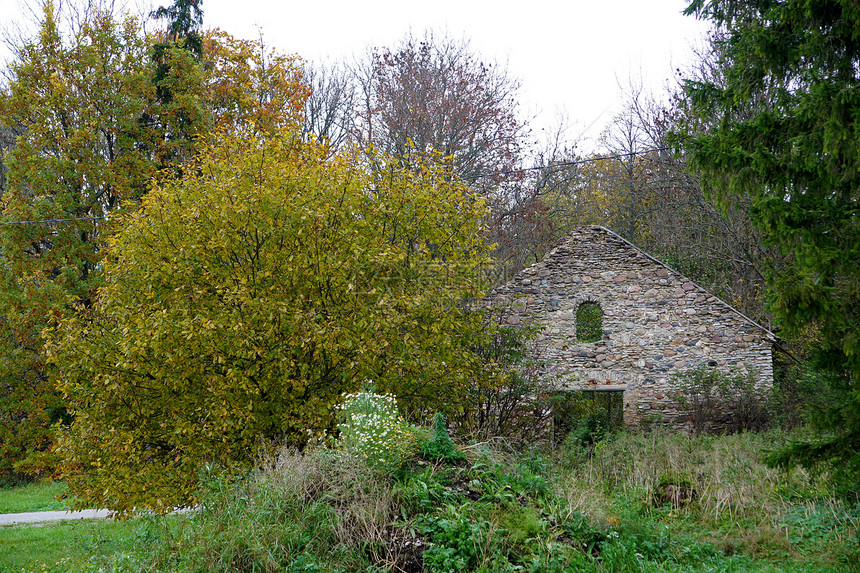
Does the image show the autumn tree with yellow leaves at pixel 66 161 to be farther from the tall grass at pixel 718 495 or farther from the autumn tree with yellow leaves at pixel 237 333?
the tall grass at pixel 718 495

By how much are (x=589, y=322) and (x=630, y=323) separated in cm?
Answer: 119

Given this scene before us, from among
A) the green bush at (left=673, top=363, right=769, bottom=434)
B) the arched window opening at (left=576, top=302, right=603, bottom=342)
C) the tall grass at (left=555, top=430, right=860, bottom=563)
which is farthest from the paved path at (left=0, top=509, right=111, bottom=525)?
the green bush at (left=673, top=363, right=769, bottom=434)

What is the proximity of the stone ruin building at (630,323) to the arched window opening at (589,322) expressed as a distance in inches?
9.7

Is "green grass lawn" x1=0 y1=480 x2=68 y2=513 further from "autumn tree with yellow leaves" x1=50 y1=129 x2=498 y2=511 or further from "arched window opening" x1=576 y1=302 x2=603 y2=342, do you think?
"arched window opening" x1=576 y1=302 x2=603 y2=342

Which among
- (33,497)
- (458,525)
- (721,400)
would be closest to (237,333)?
(458,525)

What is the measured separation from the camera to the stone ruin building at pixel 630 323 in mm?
13789

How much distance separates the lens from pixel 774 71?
21.7 ft

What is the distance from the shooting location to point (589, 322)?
49.9 ft

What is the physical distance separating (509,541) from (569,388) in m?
8.50

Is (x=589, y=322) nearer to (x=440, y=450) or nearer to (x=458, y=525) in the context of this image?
(x=440, y=450)

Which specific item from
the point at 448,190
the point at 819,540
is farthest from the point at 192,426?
the point at 819,540

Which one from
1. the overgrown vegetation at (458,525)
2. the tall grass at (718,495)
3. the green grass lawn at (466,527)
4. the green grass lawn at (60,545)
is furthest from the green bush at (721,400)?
the green grass lawn at (60,545)

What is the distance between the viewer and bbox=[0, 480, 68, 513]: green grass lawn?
12.6m

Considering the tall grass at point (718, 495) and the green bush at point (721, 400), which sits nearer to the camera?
the tall grass at point (718, 495)
